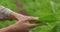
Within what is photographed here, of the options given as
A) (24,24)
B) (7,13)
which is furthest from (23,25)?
(7,13)

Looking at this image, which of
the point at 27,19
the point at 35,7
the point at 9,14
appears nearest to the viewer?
the point at 27,19

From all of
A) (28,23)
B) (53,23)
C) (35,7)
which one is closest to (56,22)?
(53,23)

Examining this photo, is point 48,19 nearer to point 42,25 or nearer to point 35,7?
point 42,25

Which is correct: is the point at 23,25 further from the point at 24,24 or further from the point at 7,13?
the point at 7,13

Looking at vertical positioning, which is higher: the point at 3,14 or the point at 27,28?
the point at 3,14

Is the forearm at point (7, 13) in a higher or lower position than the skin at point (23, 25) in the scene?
higher

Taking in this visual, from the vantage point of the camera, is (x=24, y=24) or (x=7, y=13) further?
(x=7, y=13)

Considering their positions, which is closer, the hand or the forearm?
the hand

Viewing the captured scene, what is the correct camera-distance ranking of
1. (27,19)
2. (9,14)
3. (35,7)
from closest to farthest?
1. (27,19)
2. (9,14)
3. (35,7)

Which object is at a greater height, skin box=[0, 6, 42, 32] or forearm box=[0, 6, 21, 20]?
forearm box=[0, 6, 21, 20]

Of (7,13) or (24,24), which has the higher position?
(7,13)

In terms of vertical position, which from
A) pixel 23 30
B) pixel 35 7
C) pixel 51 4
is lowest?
pixel 23 30

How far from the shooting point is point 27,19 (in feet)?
2.60

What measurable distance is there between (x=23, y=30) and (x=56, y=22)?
14 centimetres
